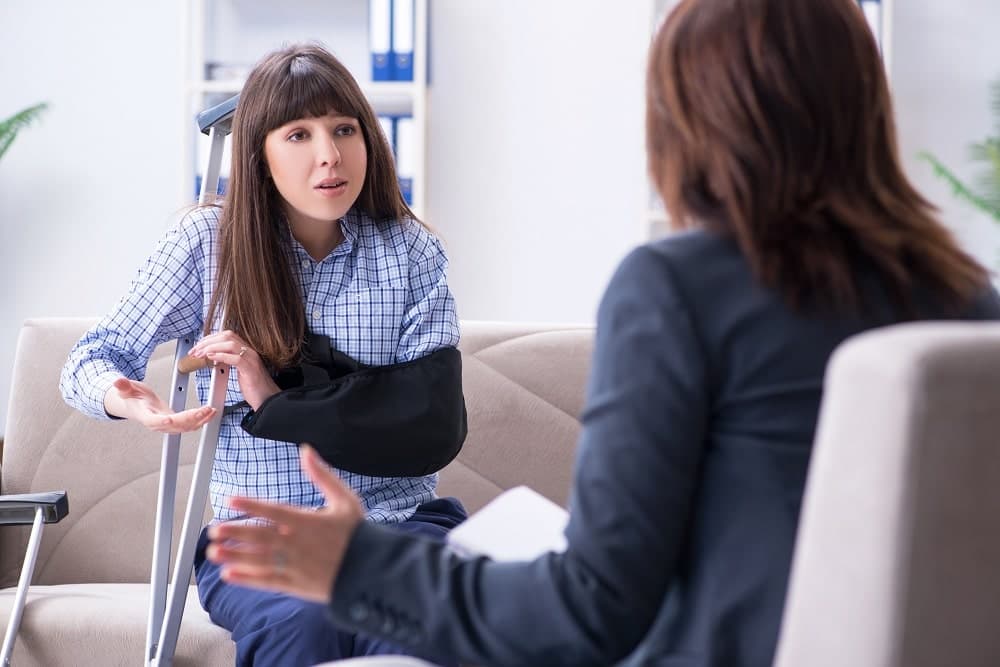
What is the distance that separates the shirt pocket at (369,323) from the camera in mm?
1951

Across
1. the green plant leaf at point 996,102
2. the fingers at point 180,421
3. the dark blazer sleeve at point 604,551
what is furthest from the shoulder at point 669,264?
the green plant leaf at point 996,102

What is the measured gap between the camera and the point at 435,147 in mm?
3752

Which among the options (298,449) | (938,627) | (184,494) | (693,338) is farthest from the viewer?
(184,494)

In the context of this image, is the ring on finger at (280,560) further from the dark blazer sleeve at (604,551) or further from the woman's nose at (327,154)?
the woman's nose at (327,154)

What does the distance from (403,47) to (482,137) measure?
452 millimetres

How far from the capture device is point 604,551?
0.79 metres

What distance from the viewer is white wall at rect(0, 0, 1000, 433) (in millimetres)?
3689

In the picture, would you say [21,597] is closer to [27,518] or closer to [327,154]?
[27,518]

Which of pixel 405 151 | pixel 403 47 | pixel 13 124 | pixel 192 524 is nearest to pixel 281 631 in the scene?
pixel 192 524

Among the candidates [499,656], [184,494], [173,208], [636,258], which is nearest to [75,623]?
[184,494]

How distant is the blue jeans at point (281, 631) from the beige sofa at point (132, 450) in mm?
566

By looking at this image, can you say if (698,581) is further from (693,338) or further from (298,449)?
(298,449)

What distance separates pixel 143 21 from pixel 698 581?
11.7 feet

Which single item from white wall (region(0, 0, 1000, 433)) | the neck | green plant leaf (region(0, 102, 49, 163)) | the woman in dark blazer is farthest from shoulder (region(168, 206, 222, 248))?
green plant leaf (region(0, 102, 49, 163))
